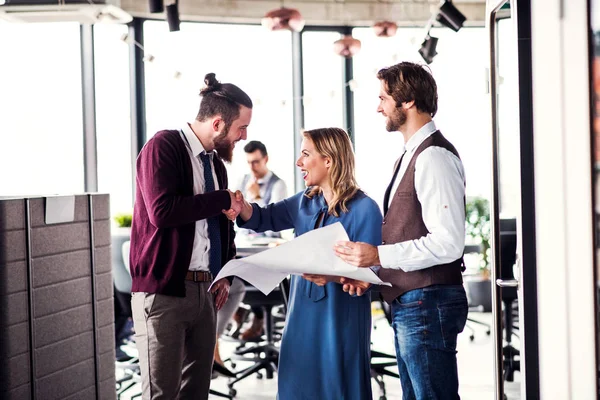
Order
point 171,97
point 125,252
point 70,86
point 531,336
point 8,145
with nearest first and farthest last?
1. point 531,336
2. point 125,252
3. point 8,145
4. point 70,86
5. point 171,97

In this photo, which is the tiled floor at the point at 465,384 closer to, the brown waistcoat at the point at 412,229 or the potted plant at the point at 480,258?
the potted plant at the point at 480,258

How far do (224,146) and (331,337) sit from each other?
0.79 metres

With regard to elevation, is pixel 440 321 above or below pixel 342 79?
below

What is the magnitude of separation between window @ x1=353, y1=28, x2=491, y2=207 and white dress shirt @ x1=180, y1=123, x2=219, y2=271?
5.46 meters

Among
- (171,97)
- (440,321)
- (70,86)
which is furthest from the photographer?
(171,97)

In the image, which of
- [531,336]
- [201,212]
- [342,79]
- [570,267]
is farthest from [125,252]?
[342,79]

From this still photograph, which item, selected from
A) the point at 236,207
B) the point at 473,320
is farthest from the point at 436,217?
the point at 473,320

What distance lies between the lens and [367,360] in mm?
2334

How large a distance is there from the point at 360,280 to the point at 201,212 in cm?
57

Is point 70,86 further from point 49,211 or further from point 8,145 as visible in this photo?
point 49,211

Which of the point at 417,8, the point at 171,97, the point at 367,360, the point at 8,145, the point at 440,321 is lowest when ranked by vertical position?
the point at 367,360

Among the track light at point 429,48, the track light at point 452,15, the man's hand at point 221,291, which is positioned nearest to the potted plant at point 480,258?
the track light at point 429,48

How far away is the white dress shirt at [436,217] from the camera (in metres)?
1.97

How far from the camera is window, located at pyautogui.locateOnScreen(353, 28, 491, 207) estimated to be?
7891mm
